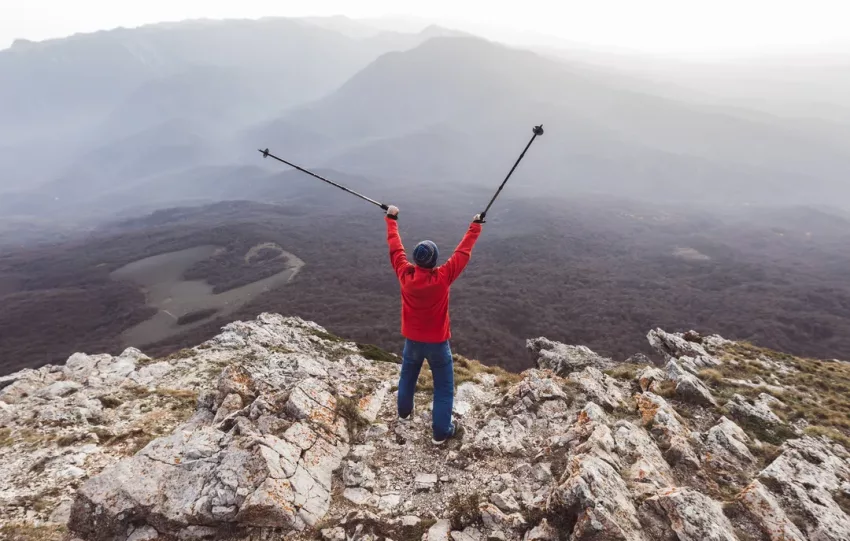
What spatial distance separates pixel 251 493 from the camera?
21.8 ft

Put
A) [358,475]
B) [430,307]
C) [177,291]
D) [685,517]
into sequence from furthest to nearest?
[177,291] → [358,475] → [430,307] → [685,517]

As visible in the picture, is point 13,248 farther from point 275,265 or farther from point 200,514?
point 200,514

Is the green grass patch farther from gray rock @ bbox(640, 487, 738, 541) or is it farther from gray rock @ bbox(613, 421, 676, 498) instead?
gray rock @ bbox(613, 421, 676, 498)

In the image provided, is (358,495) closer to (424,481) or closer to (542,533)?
(424,481)

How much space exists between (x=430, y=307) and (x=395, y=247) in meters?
1.47

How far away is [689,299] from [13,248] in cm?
27673

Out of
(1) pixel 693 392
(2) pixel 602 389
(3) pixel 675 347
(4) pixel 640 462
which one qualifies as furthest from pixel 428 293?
(3) pixel 675 347

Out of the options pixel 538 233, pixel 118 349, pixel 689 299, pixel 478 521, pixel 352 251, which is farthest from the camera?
pixel 538 233

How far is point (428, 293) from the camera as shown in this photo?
7156 mm

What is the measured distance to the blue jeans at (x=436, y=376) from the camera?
769cm

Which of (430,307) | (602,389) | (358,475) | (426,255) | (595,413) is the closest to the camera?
(426,255)

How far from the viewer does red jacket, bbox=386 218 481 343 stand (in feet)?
23.4

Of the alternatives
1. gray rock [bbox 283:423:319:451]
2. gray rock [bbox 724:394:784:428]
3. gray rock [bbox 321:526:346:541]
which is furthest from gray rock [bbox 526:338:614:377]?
gray rock [bbox 321:526:346:541]

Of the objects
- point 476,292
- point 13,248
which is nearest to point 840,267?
point 476,292
